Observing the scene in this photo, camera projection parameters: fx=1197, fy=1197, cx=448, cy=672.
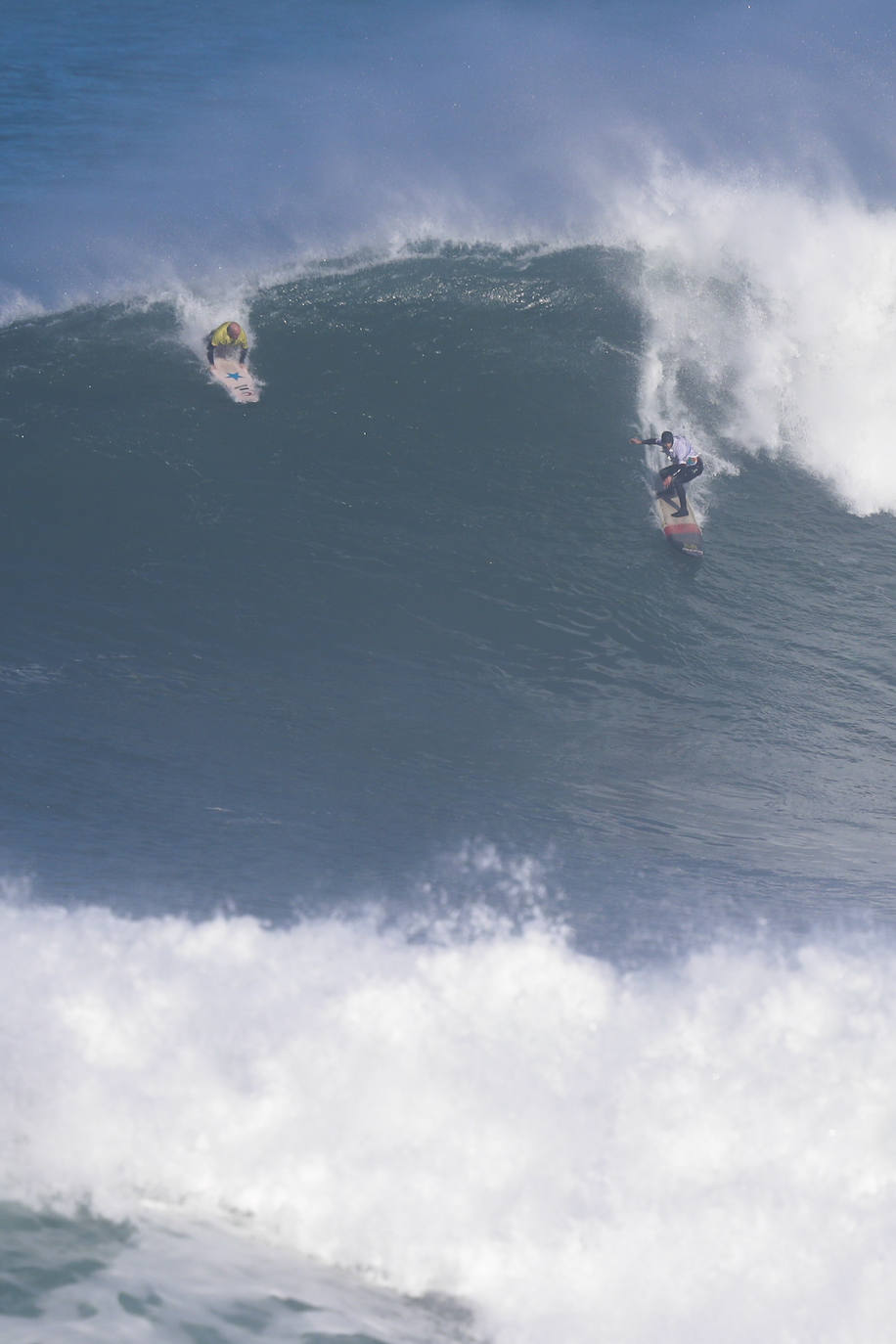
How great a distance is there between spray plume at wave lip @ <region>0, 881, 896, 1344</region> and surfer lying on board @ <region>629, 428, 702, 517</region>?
9.26 meters

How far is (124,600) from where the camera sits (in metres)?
20.4

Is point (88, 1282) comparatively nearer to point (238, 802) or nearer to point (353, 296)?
point (238, 802)

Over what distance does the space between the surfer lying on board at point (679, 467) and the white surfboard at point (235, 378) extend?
307 inches

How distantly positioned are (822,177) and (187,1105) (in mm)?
28728

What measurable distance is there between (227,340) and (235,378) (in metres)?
0.78

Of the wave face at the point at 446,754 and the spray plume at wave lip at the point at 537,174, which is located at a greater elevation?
the spray plume at wave lip at the point at 537,174

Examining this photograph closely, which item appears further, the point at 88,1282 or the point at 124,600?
the point at 124,600

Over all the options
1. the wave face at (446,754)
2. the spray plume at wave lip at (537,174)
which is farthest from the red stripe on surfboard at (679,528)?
the spray plume at wave lip at (537,174)

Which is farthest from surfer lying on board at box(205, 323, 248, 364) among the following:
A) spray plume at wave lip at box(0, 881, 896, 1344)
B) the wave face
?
spray plume at wave lip at box(0, 881, 896, 1344)

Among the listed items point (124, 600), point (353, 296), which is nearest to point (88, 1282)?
point (124, 600)

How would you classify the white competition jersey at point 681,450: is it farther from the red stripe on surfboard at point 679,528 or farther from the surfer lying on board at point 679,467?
the red stripe on surfboard at point 679,528

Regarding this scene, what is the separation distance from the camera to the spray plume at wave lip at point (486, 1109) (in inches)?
551

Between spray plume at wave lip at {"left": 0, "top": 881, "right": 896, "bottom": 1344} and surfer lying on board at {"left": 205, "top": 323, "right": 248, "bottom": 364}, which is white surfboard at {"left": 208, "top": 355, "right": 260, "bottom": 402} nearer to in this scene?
surfer lying on board at {"left": 205, "top": 323, "right": 248, "bottom": 364}

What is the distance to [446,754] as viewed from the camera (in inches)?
744
